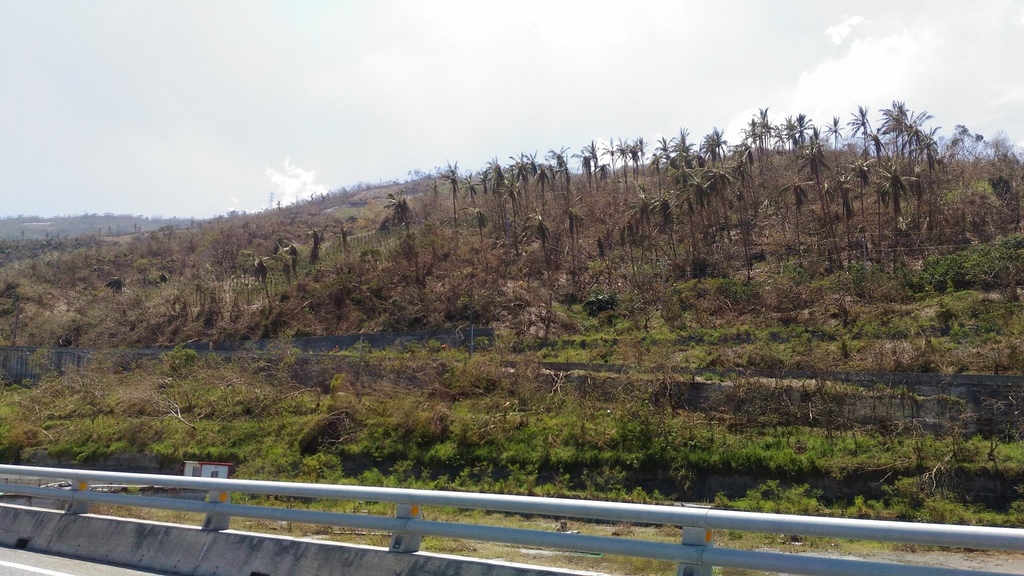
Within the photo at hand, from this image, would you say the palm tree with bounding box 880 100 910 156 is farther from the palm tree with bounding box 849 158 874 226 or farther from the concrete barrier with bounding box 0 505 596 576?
the concrete barrier with bounding box 0 505 596 576

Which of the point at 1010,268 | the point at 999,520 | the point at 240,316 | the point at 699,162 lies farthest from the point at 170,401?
the point at 699,162

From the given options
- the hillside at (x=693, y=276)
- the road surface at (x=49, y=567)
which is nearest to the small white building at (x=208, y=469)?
the road surface at (x=49, y=567)

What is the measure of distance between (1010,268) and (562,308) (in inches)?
1069

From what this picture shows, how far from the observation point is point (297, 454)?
33.1 metres

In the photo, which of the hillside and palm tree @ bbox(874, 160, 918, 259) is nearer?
the hillside

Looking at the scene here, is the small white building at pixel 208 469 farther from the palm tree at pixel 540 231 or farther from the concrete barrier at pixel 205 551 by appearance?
the palm tree at pixel 540 231

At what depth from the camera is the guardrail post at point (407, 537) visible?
682 cm

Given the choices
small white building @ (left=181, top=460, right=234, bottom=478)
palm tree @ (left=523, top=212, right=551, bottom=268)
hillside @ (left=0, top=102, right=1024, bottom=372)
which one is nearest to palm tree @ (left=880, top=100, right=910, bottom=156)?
hillside @ (left=0, top=102, right=1024, bottom=372)

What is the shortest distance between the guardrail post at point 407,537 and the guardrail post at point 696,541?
254 centimetres

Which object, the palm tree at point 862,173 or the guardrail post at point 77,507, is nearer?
the guardrail post at point 77,507

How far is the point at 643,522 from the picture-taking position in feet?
20.8

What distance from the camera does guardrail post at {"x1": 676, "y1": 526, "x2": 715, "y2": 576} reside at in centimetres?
549

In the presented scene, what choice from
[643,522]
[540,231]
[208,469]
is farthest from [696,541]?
[540,231]

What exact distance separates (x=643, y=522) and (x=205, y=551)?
15.8 ft
